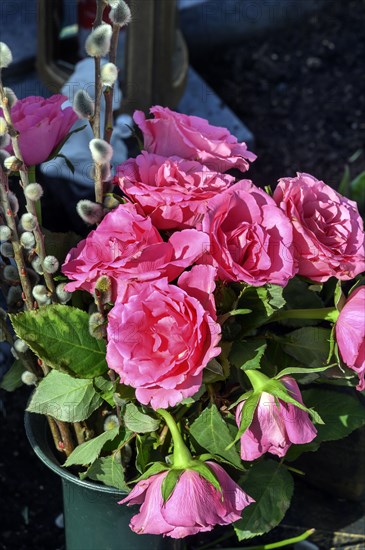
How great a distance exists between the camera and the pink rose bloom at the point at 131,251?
0.76 m

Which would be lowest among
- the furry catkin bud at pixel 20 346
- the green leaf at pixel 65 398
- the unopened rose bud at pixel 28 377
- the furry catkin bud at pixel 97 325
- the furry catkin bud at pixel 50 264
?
the unopened rose bud at pixel 28 377

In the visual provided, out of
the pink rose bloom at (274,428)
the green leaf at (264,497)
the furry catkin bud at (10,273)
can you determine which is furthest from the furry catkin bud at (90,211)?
the green leaf at (264,497)

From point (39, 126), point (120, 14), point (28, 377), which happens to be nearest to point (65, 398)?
point (28, 377)

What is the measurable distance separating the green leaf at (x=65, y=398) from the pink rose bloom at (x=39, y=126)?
0.22 meters

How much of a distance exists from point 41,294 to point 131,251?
5.2 inches

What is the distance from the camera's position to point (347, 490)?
55.7 inches

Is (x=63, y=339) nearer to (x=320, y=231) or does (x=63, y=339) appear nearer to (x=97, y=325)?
(x=97, y=325)

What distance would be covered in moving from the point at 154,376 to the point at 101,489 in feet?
0.78

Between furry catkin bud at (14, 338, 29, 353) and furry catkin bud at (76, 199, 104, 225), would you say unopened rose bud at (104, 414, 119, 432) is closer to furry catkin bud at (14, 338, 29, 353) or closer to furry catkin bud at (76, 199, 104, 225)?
furry catkin bud at (14, 338, 29, 353)

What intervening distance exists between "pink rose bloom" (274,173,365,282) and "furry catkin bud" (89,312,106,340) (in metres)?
0.19

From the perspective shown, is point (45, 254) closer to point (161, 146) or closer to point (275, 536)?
point (161, 146)

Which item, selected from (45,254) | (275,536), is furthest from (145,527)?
(275,536)

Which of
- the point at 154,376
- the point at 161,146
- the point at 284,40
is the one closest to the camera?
the point at 154,376

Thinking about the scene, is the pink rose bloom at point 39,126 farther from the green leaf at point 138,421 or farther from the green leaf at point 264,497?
the green leaf at point 264,497
